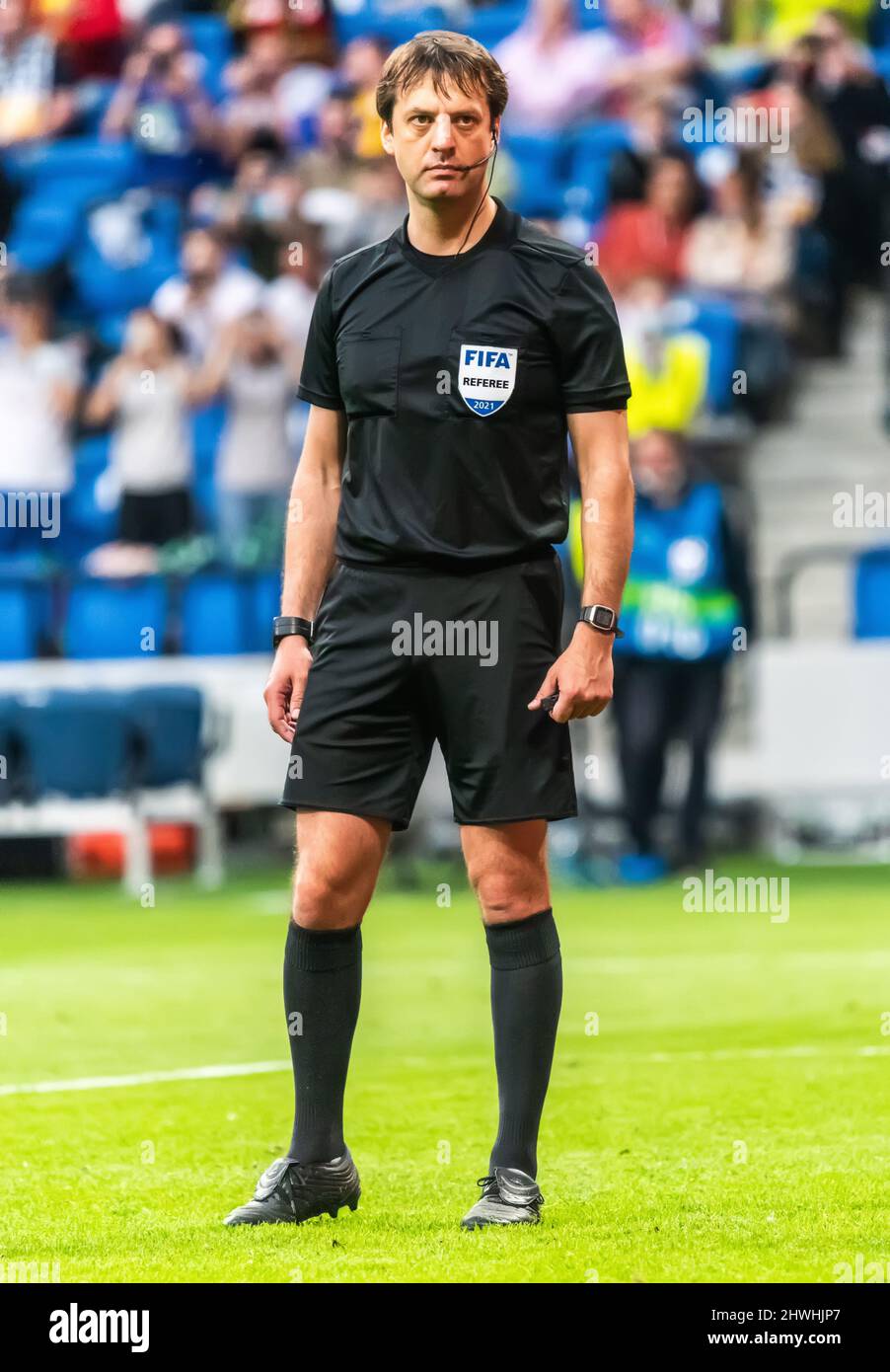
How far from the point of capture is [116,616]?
14.5 m

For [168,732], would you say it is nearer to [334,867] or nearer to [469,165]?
[334,867]

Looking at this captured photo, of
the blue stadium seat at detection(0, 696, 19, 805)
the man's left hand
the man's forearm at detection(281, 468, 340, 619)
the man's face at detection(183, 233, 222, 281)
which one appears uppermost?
the man's face at detection(183, 233, 222, 281)

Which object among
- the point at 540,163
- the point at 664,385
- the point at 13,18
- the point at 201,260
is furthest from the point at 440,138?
the point at 13,18

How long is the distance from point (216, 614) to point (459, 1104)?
27.0ft

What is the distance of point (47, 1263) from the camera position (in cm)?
443

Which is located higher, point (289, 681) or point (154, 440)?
point (154, 440)

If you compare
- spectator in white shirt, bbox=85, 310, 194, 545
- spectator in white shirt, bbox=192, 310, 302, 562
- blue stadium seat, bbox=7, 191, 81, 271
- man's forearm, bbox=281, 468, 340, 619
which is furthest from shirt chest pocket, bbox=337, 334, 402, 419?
blue stadium seat, bbox=7, 191, 81, 271

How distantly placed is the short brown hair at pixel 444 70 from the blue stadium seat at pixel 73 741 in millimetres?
8628

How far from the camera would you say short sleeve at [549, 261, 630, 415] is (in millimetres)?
4723

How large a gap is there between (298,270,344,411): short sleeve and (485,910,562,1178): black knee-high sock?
3.77ft

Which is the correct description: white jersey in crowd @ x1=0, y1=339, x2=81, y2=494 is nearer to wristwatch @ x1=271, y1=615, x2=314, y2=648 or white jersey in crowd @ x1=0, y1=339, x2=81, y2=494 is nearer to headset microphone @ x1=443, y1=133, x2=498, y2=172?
wristwatch @ x1=271, y1=615, x2=314, y2=648

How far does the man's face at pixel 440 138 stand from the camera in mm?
4617

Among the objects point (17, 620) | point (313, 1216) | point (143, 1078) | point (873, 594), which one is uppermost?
point (873, 594)

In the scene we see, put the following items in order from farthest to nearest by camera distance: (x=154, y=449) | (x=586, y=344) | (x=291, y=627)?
(x=154, y=449), (x=291, y=627), (x=586, y=344)
